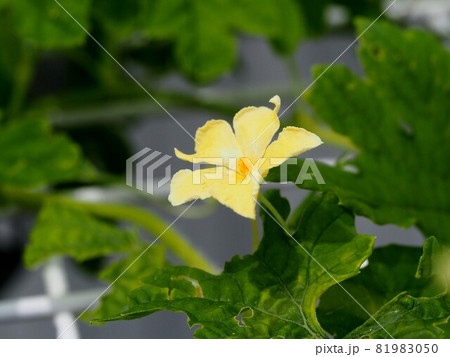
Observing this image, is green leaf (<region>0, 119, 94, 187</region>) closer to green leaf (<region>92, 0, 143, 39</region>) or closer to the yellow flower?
green leaf (<region>92, 0, 143, 39</region>)

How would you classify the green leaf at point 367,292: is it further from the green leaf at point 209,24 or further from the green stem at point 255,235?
the green leaf at point 209,24

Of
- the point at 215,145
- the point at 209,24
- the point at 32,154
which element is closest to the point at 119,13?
the point at 209,24

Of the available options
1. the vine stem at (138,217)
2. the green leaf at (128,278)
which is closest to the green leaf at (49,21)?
the vine stem at (138,217)

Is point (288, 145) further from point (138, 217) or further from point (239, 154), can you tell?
point (138, 217)
